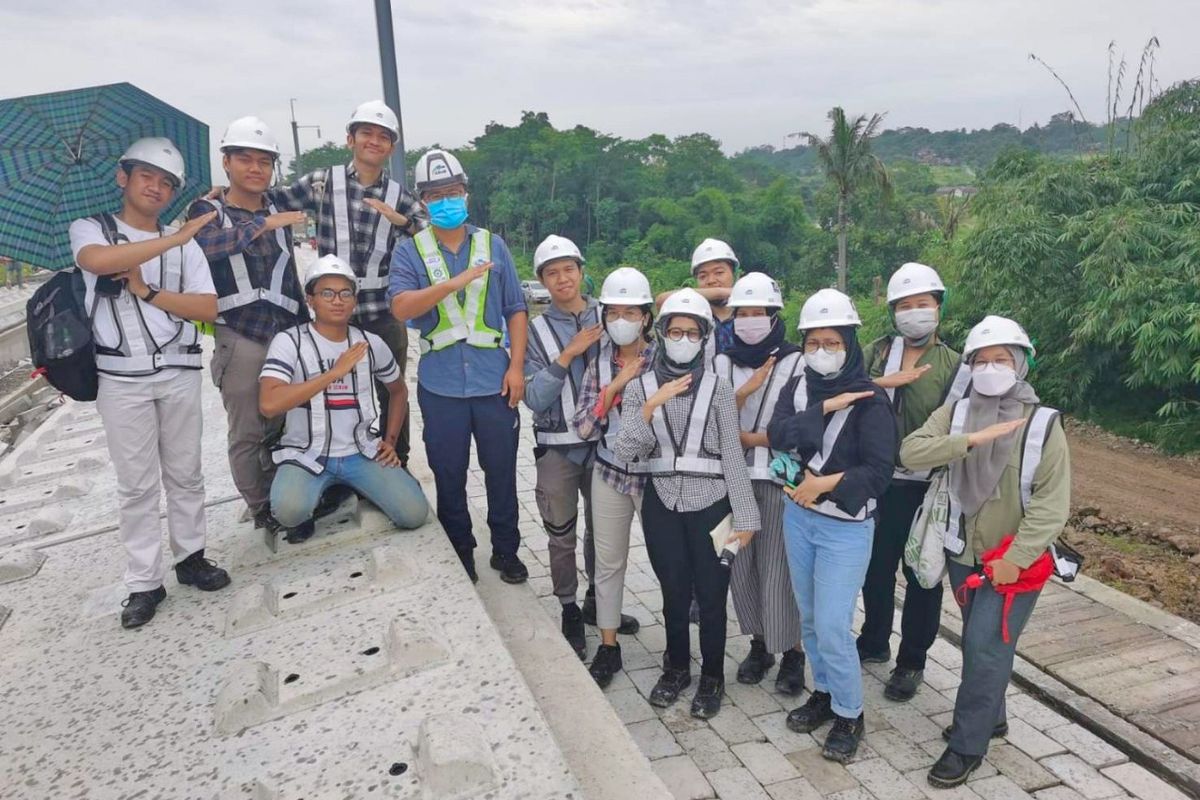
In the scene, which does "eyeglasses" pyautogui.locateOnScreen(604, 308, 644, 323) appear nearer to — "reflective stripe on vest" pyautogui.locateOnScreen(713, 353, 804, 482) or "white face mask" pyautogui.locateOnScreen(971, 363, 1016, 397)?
"reflective stripe on vest" pyautogui.locateOnScreen(713, 353, 804, 482)

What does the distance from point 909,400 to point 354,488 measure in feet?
9.65

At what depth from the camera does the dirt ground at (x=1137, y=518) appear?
20.5 ft

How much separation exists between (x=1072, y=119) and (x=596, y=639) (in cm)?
1663

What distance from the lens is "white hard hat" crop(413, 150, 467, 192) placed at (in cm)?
395

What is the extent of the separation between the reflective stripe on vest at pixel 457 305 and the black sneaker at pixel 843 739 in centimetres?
242

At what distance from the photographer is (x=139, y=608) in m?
3.75

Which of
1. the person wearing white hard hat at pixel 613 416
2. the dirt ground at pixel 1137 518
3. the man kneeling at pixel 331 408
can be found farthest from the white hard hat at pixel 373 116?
the dirt ground at pixel 1137 518

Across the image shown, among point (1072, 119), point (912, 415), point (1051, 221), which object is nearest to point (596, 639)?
point (912, 415)

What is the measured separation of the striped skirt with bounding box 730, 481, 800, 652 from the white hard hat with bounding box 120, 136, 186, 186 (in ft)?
9.73

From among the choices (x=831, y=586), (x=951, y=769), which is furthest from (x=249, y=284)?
(x=951, y=769)

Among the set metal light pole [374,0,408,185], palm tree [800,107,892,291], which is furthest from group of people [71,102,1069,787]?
palm tree [800,107,892,291]

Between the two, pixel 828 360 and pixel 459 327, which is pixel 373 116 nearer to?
pixel 459 327

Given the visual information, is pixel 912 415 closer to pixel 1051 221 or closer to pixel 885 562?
pixel 885 562

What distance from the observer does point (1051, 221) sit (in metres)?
12.5
